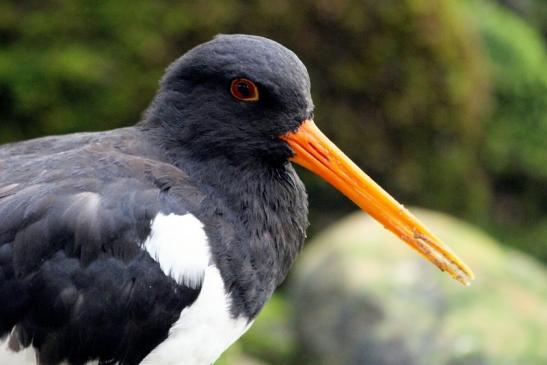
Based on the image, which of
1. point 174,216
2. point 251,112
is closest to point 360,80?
point 251,112

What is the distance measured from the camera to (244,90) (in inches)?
168

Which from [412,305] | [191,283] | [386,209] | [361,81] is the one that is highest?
[386,209]

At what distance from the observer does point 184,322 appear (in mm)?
4086

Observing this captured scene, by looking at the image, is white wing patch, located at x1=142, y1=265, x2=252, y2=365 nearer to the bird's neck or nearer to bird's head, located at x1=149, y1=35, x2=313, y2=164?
the bird's neck

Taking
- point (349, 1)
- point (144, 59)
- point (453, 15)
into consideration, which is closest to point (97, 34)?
point (144, 59)

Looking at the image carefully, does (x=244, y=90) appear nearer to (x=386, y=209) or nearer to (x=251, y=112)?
(x=251, y=112)

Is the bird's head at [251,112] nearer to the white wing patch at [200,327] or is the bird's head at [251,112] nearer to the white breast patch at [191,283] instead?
the white breast patch at [191,283]

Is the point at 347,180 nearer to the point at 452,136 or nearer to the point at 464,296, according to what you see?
the point at 464,296

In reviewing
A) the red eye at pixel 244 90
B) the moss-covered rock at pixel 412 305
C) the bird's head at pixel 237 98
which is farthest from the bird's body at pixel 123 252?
the moss-covered rock at pixel 412 305

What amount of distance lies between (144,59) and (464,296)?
3166 millimetres

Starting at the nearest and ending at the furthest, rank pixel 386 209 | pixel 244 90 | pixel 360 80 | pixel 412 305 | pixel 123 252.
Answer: pixel 123 252, pixel 244 90, pixel 386 209, pixel 412 305, pixel 360 80

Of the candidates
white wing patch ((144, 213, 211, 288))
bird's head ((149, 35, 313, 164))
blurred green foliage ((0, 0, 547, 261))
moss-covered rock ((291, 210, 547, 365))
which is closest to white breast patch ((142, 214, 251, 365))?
white wing patch ((144, 213, 211, 288))

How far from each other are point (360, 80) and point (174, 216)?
15.6 feet

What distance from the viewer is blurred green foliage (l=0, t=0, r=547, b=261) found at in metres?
7.69
